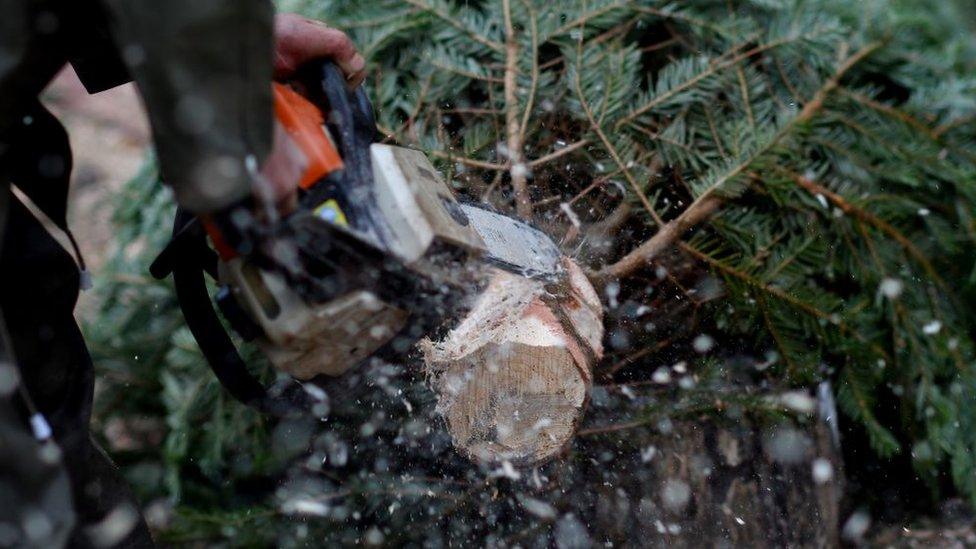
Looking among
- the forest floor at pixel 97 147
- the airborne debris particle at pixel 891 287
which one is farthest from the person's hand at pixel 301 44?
the forest floor at pixel 97 147

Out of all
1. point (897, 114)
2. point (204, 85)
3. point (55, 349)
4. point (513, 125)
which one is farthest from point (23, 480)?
point (897, 114)

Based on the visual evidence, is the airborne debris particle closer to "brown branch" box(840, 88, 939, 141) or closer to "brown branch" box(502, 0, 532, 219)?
"brown branch" box(840, 88, 939, 141)

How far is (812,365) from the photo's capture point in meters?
1.82

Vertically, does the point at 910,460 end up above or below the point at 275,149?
below

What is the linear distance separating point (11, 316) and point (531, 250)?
91 cm

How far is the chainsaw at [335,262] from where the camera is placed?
47.2 inches

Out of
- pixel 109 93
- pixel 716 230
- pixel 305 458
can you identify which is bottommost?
pixel 109 93

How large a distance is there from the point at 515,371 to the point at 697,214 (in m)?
0.61

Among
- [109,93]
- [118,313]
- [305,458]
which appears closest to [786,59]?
[305,458]

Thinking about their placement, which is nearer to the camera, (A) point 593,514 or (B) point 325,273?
(B) point 325,273

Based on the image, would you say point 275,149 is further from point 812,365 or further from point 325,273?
point 812,365

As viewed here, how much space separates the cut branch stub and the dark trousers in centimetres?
63

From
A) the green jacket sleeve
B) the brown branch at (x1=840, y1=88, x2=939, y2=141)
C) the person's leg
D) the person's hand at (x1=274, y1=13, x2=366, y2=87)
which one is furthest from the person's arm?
the brown branch at (x1=840, y1=88, x2=939, y2=141)

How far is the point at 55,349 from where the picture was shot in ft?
4.55
